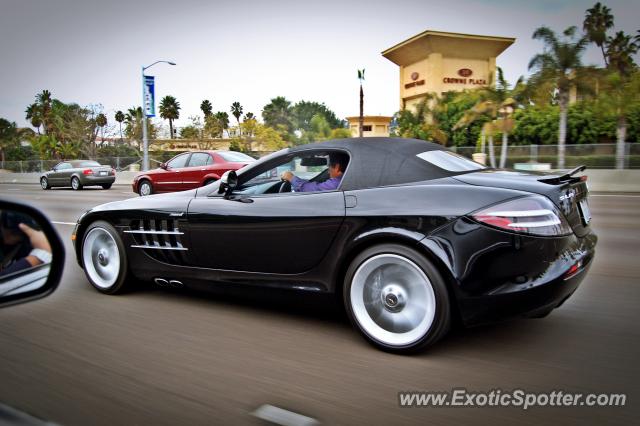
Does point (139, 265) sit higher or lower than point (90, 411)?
higher

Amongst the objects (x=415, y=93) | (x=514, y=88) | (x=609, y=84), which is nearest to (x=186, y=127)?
(x=415, y=93)

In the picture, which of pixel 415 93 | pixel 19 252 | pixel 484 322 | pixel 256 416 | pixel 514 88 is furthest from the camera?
pixel 415 93

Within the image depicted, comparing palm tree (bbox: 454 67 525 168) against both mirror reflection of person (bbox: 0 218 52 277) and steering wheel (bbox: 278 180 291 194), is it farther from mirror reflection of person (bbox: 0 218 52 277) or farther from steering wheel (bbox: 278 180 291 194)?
mirror reflection of person (bbox: 0 218 52 277)

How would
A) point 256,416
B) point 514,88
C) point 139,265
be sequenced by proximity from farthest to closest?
point 514,88 < point 139,265 < point 256,416

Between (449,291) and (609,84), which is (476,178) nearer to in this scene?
(449,291)

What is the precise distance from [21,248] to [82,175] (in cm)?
2269

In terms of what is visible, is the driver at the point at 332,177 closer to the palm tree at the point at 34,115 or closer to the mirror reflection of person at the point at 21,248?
the mirror reflection of person at the point at 21,248

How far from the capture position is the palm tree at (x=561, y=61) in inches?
1040

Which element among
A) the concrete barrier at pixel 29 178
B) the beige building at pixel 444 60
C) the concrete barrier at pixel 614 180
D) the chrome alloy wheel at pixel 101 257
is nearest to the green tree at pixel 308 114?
the beige building at pixel 444 60

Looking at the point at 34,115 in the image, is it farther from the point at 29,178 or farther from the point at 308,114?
the point at 308,114

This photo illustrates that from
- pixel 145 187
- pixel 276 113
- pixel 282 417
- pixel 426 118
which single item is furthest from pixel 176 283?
pixel 276 113

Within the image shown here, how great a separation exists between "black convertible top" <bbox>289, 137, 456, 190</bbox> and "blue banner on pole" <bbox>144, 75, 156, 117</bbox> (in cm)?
2933

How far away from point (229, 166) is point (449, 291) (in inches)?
422

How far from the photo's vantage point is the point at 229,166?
520 inches
